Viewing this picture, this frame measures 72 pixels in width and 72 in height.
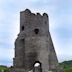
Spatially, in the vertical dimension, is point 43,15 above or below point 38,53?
above

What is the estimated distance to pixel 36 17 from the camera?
115 feet

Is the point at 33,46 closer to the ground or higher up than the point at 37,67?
higher up

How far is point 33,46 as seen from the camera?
112ft

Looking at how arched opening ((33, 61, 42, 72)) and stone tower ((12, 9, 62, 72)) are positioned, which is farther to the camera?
stone tower ((12, 9, 62, 72))

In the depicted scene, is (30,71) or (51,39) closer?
(30,71)

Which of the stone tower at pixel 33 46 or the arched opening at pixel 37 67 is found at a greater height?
the stone tower at pixel 33 46

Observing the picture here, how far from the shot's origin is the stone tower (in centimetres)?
3422

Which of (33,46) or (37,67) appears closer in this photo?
(37,67)

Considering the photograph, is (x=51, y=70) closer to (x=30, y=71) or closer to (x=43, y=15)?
(x=30, y=71)

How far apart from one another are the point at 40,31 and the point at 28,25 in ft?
5.12

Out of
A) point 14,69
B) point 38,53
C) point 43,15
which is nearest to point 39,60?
point 38,53

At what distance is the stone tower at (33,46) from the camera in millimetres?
34219

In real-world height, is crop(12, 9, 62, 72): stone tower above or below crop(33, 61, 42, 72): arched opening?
above

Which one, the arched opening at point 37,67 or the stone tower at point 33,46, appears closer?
the arched opening at point 37,67
